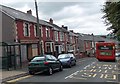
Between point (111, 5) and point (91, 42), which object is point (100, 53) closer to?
point (111, 5)

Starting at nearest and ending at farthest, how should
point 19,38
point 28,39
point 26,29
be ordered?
point 19,38 → point 28,39 → point 26,29

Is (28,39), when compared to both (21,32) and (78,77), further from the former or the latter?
(78,77)

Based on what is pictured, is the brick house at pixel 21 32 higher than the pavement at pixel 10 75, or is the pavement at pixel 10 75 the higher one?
the brick house at pixel 21 32

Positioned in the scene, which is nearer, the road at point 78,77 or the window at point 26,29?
the road at point 78,77

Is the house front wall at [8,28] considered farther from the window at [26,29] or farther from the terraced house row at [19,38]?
the window at [26,29]

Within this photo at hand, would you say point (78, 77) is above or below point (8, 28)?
below

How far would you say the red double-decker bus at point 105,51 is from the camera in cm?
4462

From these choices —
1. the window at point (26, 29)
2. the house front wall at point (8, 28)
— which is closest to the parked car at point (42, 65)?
the house front wall at point (8, 28)

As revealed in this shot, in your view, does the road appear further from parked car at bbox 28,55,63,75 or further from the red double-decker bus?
the red double-decker bus

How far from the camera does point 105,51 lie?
4516cm

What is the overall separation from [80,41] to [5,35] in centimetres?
5902

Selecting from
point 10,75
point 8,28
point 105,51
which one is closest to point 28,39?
point 8,28

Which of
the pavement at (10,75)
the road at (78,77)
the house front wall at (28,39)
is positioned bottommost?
the road at (78,77)

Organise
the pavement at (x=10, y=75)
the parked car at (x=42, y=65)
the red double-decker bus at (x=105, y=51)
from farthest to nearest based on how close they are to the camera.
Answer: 1. the red double-decker bus at (x=105, y=51)
2. the parked car at (x=42, y=65)
3. the pavement at (x=10, y=75)
